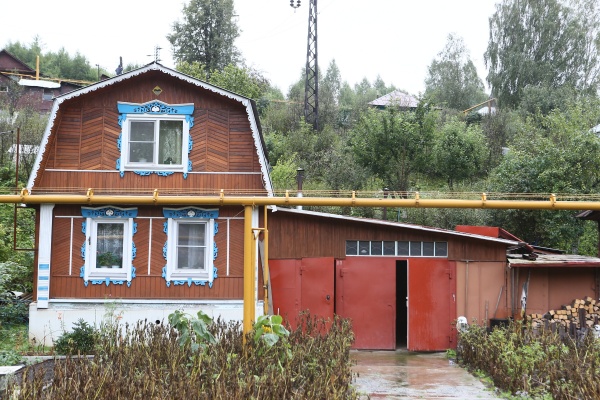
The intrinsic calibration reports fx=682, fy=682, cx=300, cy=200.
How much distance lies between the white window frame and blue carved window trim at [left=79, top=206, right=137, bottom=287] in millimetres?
1038

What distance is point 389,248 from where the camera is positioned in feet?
55.0

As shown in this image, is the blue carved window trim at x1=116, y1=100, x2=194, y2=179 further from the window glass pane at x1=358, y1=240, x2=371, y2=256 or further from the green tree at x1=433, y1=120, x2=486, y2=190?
the green tree at x1=433, y1=120, x2=486, y2=190

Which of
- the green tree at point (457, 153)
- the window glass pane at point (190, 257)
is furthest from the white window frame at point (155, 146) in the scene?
the green tree at point (457, 153)

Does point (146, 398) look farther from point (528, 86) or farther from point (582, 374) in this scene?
point (528, 86)

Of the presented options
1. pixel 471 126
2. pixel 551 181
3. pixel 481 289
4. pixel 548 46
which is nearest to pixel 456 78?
pixel 548 46

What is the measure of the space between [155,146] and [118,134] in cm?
92

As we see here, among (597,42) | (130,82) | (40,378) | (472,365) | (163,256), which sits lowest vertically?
(472,365)

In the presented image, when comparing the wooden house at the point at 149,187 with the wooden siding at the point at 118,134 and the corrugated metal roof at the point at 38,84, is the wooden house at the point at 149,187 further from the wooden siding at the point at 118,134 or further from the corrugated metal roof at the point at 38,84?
the corrugated metal roof at the point at 38,84

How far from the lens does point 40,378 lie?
775 centimetres

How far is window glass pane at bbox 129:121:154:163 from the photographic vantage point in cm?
1591

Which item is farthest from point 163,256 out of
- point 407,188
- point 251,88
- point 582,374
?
point 251,88

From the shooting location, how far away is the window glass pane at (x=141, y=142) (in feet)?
52.2

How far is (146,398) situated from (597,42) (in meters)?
41.4

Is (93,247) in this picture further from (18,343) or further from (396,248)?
(396,248)
